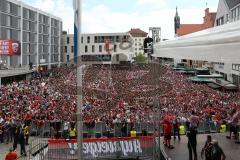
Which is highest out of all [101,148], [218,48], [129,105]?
[218,48]

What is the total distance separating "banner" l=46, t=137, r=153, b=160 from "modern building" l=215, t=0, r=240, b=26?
59.1 feet

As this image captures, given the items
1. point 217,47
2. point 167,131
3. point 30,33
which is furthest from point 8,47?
point 217,47

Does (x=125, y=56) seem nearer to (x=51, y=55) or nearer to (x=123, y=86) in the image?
(x=51, y=55)

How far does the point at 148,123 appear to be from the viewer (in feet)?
57.9

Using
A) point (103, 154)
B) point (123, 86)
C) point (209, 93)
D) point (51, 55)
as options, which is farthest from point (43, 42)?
point (103, 154)

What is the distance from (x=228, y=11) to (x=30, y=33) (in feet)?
148

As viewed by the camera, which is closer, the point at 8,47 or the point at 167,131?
the point at 167,131

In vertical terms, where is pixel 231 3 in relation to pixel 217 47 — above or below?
above

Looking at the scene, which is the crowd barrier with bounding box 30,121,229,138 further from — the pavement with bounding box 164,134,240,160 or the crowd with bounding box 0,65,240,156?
the pavement with bounding box 164,134,240,160

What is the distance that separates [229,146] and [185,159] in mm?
1855

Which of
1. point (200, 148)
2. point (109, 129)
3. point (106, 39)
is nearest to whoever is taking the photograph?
point (200, 148)

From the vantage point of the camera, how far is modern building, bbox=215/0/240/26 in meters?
29.9

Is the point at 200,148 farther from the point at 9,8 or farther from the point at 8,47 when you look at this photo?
the point at 9,8

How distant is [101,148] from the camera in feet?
45.0
